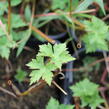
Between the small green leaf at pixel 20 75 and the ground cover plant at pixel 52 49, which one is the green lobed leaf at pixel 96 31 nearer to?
the ground cover plant at pixel 52 49

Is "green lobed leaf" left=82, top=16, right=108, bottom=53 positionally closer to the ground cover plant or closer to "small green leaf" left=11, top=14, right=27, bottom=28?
the ground cover plant

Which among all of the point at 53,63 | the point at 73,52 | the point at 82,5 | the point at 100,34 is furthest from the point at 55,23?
the point at 53,63

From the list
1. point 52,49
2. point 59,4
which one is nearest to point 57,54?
point 52,49

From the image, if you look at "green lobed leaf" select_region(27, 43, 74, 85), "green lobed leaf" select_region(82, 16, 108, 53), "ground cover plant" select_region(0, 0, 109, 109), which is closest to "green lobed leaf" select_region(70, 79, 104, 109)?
"ground cover plant" select_region(0, 0, 109, 109)

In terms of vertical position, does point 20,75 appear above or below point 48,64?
below

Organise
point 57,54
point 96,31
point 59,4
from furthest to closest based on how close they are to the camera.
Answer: point 59,4, point 96,31, point 57,54

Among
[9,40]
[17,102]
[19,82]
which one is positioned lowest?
[17,102]

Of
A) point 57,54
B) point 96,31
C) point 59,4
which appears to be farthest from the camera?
point 59,4

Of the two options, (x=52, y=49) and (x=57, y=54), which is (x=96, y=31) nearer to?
(x=52, y=49)

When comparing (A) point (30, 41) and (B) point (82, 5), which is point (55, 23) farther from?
(B) point (82, 5)
